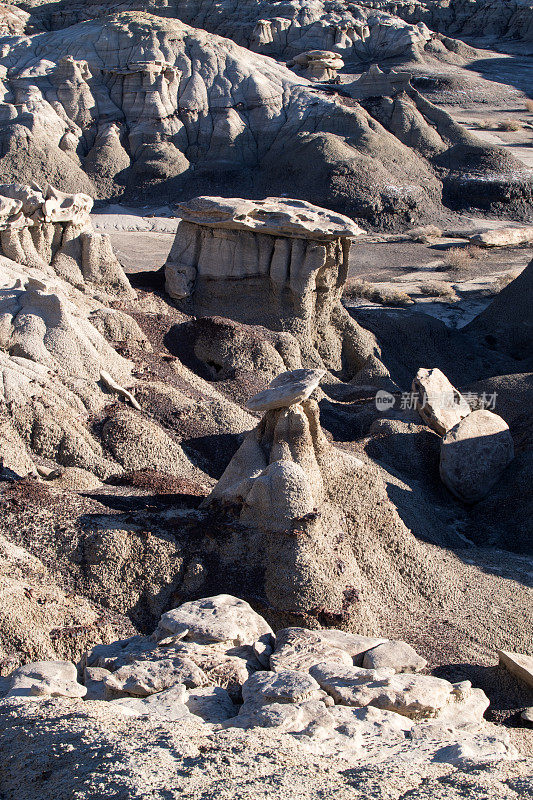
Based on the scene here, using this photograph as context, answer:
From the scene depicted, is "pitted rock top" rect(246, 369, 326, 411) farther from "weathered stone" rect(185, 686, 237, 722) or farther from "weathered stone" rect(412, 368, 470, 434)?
"weathered stone" rect(412, 368, 470, 434)

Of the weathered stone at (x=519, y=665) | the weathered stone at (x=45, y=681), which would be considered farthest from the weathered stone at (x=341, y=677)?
the weathered stone at (x=519, y=665)

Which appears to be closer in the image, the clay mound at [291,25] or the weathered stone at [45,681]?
the weathered stone at [45,681]

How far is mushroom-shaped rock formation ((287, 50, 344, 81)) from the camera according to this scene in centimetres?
3475

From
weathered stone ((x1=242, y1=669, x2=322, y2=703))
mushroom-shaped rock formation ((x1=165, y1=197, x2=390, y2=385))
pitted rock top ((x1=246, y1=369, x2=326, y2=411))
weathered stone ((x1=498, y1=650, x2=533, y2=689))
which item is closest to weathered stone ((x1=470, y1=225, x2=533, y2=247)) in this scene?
mushroom-shaped rock formation ((x1=165, y1=197, x2=390, y2=385))

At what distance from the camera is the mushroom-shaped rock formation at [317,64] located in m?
34.8

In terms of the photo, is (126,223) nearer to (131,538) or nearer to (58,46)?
(58,46)

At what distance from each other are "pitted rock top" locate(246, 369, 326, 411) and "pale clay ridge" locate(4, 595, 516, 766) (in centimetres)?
203

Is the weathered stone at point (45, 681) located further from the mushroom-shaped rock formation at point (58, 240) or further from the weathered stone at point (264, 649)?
the mushroom-shaped rock formation at point (58, 240)

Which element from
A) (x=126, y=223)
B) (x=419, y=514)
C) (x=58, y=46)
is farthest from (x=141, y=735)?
(x=58, y=46)

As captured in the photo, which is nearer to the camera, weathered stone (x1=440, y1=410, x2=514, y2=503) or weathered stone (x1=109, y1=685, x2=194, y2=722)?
weathered stone (x1=109, y1=685, x2=194, y2=722)

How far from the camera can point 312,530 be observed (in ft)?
22.2

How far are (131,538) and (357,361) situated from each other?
874 centimetres

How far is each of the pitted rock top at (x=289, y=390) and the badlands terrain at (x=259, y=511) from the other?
0.07 ft

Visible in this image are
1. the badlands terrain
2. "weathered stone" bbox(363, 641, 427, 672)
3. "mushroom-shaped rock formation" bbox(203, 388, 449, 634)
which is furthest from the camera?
"mushroom-shaped rock formation" bbox(203, 388, 449, 634)
